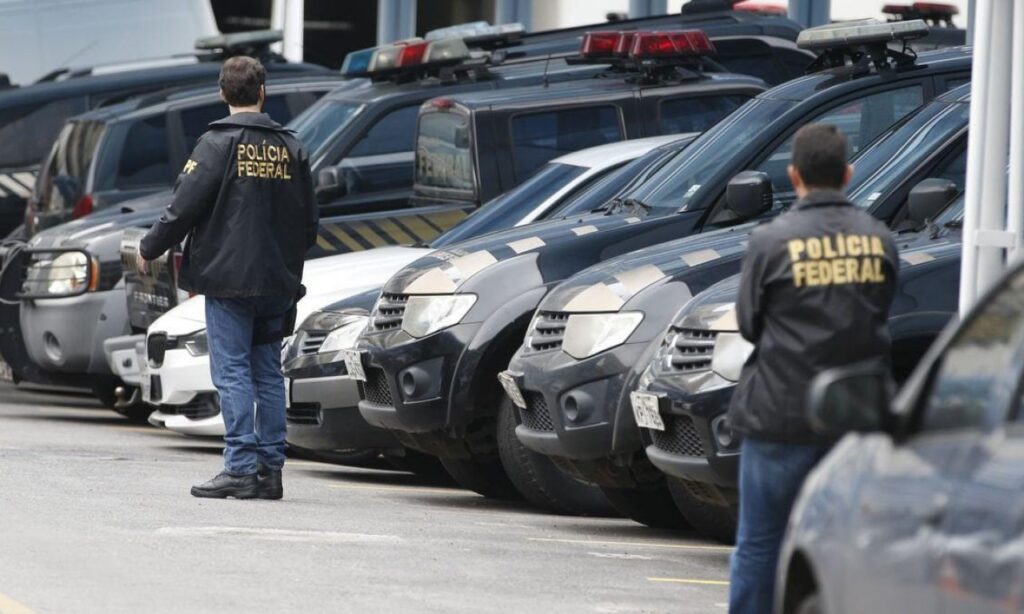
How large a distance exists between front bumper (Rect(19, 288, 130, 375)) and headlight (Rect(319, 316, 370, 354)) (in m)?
3.59

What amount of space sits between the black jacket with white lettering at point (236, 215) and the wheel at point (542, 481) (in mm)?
1170

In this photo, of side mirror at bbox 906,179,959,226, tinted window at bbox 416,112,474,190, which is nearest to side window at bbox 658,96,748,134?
tinted window at bbox 416,112,474,190

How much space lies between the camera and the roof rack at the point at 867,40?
10.5 meters

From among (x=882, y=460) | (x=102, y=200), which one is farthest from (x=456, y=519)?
(x=102, y=200)

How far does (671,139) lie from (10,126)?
766 cm

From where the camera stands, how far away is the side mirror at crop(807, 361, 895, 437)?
4699 millimetres

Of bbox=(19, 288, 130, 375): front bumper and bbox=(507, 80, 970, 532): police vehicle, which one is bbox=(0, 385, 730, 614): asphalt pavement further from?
bbox=(19, 288, 130, 375): front bumper

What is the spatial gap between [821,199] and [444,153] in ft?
23.3

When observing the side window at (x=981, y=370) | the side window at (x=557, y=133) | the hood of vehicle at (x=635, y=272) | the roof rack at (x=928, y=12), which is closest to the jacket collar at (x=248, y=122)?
the hood of vehicle at (x=635, y=272)

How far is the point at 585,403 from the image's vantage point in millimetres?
8875

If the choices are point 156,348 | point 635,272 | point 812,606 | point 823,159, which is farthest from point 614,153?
point 812,606

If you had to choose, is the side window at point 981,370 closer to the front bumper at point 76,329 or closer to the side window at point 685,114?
the side window at point 685,114

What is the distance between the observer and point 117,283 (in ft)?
47.2

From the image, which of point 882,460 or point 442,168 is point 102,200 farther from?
point 882,460
